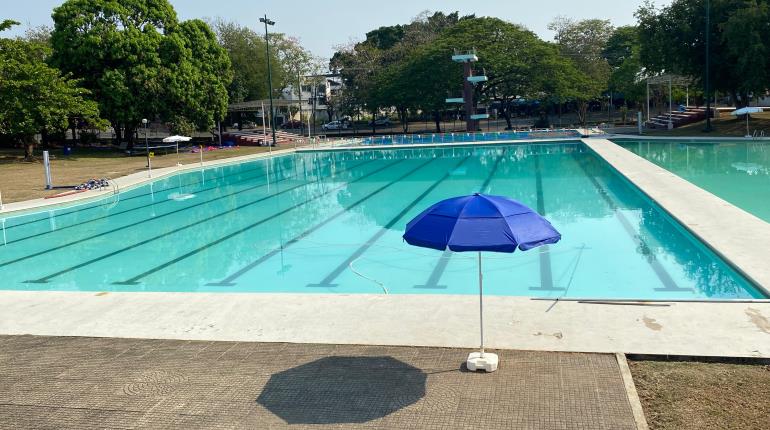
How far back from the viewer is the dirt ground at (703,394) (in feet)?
14.3

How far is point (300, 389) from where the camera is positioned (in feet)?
17.0

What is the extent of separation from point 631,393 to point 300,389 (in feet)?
8.54

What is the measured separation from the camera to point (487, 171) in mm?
24594

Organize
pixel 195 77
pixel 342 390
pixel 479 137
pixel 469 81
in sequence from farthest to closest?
pixel 469 81, pixel 195 77, pixel 479 137, pixel 342 390

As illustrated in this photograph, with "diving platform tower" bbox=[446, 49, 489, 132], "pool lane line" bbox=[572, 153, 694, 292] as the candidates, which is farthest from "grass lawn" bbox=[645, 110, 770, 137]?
"pool lane line" bbox=[572, 153, 694, 292]

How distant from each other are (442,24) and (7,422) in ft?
241

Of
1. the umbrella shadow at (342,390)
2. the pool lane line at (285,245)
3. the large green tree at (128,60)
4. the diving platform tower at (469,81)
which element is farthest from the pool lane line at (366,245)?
the diving platform tower at (469,81)

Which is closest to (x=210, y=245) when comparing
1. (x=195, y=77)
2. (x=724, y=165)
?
(x=724, y=165)

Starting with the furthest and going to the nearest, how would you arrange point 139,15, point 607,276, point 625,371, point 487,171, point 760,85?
point 139,15
point 760,85
point 487,171
point 607,276
point 625,371

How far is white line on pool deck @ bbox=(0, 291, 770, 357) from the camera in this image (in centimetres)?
602

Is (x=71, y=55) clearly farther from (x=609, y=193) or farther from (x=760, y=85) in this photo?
(x=760, y=85)

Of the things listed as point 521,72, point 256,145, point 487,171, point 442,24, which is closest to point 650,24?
point 521,72

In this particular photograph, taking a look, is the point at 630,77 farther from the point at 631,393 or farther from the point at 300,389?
the point at 300,389

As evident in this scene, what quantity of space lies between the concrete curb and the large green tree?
3627 cm
